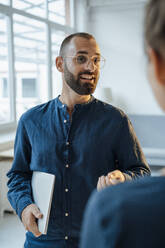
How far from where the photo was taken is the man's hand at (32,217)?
1.31 metres

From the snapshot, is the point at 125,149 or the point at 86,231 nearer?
the point at 86,231

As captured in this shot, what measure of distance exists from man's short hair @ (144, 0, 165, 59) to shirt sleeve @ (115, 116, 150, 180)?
100 centimetres

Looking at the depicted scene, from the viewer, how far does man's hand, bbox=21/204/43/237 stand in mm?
1314

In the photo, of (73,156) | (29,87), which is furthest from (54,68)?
(73,156)

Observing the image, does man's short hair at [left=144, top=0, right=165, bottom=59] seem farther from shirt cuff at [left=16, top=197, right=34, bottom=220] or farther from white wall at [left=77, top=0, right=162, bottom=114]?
white wall at [left=77, top=0, right=162, bottom=114]

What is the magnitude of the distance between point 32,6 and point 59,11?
41.9 inches

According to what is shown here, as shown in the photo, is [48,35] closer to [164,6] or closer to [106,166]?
[106,166]

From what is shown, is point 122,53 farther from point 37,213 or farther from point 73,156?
point 37,213

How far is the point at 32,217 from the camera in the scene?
4.42 ft

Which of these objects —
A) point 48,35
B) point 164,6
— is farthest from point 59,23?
point 164,6

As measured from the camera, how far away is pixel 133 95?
21.4 ft

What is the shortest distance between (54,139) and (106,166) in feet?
0.90

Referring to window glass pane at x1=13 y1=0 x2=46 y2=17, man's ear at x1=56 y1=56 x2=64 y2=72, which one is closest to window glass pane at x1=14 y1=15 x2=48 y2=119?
window glass pane at x1=13 y1=0 x2=46 y2=17

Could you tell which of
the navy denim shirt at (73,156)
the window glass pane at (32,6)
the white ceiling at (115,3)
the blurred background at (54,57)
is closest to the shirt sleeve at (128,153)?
the navy denim shirt at (73,156)
